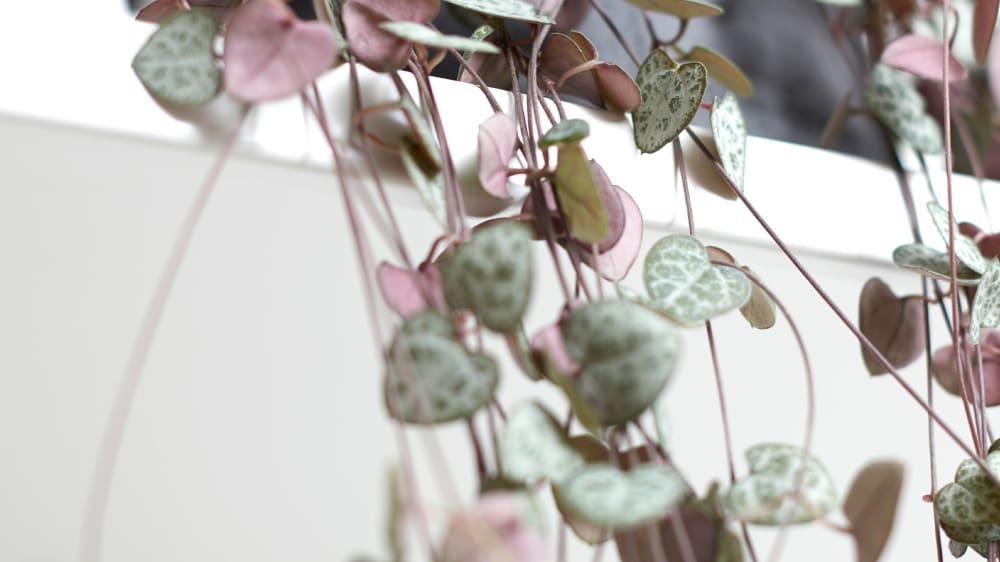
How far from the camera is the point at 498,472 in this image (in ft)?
0.72

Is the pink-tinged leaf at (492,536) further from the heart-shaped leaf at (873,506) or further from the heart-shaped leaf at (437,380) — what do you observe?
the heart-shaped leaf at (873,506)

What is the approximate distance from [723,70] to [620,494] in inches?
9.4

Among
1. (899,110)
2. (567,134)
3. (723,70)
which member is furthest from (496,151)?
(899,110)

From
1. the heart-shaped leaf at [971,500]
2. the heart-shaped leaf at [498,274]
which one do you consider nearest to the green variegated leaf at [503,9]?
the heart-shaped leaf at [498,274]

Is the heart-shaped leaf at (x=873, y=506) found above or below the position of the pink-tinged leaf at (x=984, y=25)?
below

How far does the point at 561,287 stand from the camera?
0.92ft

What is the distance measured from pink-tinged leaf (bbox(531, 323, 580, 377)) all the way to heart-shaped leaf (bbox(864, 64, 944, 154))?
0.31 meters

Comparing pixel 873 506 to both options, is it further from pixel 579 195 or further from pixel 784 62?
pixel 784 62

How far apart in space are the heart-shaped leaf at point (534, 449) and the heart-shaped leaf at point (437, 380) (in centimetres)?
1

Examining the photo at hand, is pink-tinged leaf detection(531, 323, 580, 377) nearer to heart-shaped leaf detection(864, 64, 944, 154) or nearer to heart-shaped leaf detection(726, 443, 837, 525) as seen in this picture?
heart-shaped leaf detection(726, 443, 837, 525)

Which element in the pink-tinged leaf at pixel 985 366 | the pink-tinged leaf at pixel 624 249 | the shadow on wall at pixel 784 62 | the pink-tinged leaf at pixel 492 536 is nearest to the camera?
the pink-tinged leaf at pixel 492 536

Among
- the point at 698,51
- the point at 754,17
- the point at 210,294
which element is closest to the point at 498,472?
the point at 698,51

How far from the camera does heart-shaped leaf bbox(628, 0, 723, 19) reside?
1.14 feet

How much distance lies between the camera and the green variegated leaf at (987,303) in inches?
12.7
